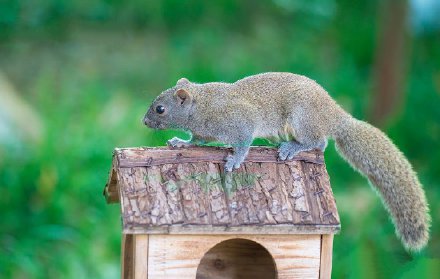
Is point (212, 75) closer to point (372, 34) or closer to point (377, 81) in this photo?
point (377, 81)

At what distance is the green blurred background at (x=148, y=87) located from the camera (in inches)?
200

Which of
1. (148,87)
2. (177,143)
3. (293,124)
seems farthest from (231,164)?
(148,87)

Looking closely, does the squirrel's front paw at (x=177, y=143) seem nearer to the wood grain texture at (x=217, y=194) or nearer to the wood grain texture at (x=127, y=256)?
the wood grain texture at (x=217, y=194)

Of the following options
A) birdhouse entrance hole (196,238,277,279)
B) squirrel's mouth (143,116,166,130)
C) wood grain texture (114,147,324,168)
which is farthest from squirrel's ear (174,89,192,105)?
birdhouse entrance hole (196,238,277,279)

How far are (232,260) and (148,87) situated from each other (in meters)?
4.90

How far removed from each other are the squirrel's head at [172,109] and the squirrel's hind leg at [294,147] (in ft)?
1.23

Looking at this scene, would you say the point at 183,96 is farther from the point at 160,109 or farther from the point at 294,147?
the point at 294,147

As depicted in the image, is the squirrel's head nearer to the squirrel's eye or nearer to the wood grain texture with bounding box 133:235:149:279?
the squirrel's eye

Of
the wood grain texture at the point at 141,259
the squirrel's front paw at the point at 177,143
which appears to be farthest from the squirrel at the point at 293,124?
the wood grain texture at the point at 141,259

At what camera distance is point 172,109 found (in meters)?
3.09

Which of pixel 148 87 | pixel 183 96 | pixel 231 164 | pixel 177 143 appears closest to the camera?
pixel 231 164

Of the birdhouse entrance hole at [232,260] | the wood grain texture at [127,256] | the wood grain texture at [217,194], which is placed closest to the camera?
the wood grain texture at [217,194]

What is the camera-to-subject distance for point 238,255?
323 cm

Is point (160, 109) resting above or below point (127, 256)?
above
